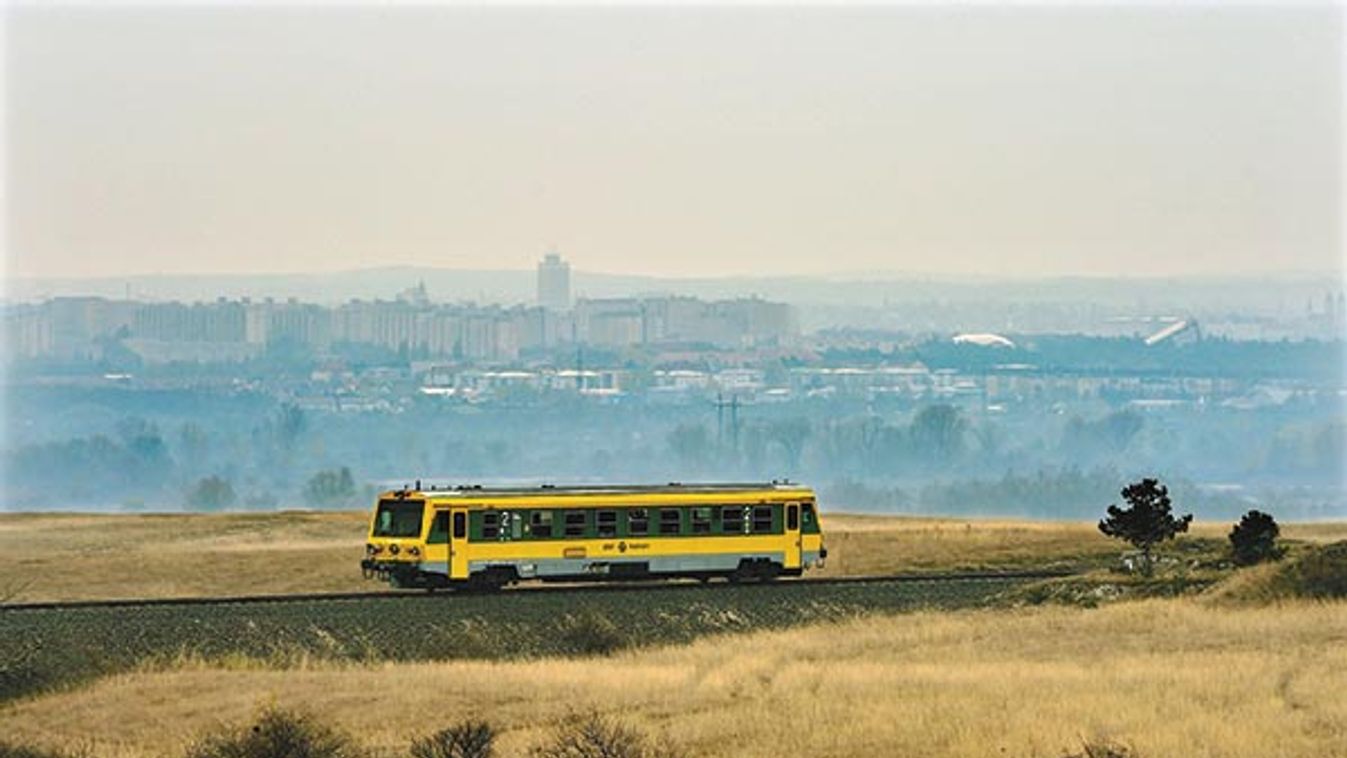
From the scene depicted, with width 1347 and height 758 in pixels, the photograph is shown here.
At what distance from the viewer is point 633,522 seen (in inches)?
2351

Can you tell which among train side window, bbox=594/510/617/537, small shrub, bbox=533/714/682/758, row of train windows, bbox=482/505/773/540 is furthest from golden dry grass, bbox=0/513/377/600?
small shrub, bbox=533/714/682/758

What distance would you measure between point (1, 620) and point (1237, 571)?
26198mm

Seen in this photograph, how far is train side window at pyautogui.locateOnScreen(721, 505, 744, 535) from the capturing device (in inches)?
2387

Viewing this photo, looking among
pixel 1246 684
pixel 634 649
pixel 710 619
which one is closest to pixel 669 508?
pixel 710 619

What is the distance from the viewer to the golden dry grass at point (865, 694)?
33.8 meters

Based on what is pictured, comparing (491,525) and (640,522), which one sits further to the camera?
(640,522)

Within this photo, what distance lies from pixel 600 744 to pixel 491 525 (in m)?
28.5

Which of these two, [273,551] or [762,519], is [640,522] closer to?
[762,519]

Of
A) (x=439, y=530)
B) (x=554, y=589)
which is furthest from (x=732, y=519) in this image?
(x=439, y=530)

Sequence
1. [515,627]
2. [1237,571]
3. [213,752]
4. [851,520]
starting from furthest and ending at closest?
[851,520] < [1237,571] < [515,627] < [213,752]

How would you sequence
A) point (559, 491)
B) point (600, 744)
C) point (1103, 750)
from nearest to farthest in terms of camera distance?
point (1103, 750) → point (600, 744) → point (559, 491)

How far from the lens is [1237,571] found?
5831cm

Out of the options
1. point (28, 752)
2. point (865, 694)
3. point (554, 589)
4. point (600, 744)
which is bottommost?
point (554, 589)

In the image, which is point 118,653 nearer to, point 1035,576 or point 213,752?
point 213,752
